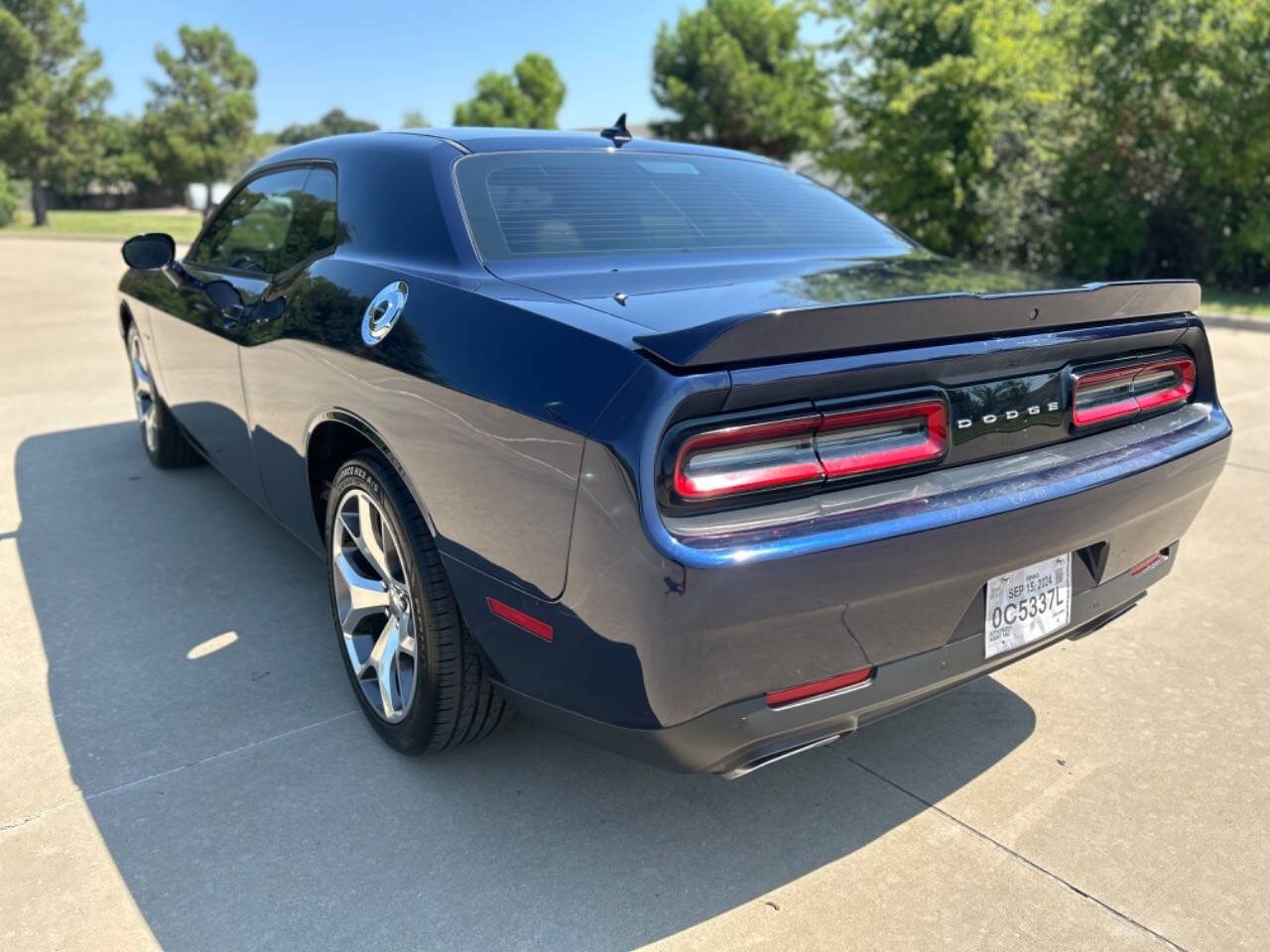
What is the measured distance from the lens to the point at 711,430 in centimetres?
177

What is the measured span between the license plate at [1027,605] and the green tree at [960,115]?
13479 mm

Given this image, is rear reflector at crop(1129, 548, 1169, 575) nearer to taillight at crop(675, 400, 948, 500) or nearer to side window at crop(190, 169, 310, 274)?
taillight at crop(675, 400, 948, 500)

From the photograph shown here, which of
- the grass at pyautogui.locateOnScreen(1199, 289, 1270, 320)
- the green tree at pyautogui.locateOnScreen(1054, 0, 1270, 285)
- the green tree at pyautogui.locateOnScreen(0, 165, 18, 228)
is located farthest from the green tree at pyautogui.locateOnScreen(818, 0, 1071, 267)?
the green tree at pyautogui.locateOnScreen(0, 165, 18, 228)

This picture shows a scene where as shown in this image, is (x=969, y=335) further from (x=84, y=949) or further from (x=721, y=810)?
(x=84, y=949)

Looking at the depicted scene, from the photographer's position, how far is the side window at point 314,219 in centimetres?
307

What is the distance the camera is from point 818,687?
193cm

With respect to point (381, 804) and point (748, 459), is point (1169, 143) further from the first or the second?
point (381, 804)

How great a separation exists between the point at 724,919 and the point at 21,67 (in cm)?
4567

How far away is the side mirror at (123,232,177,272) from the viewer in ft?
13.5

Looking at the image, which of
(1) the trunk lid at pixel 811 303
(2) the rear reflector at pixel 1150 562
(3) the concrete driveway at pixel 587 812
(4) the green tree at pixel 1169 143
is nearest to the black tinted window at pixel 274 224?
(1) the trunk lid at pixel 811 303

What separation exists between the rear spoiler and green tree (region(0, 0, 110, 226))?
143ft

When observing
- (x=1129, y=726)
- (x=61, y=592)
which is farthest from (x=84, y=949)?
(x=1129, y=726)

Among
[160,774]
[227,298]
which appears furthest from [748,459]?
[227,298]

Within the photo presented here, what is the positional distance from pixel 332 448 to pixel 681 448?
1.45 meters
